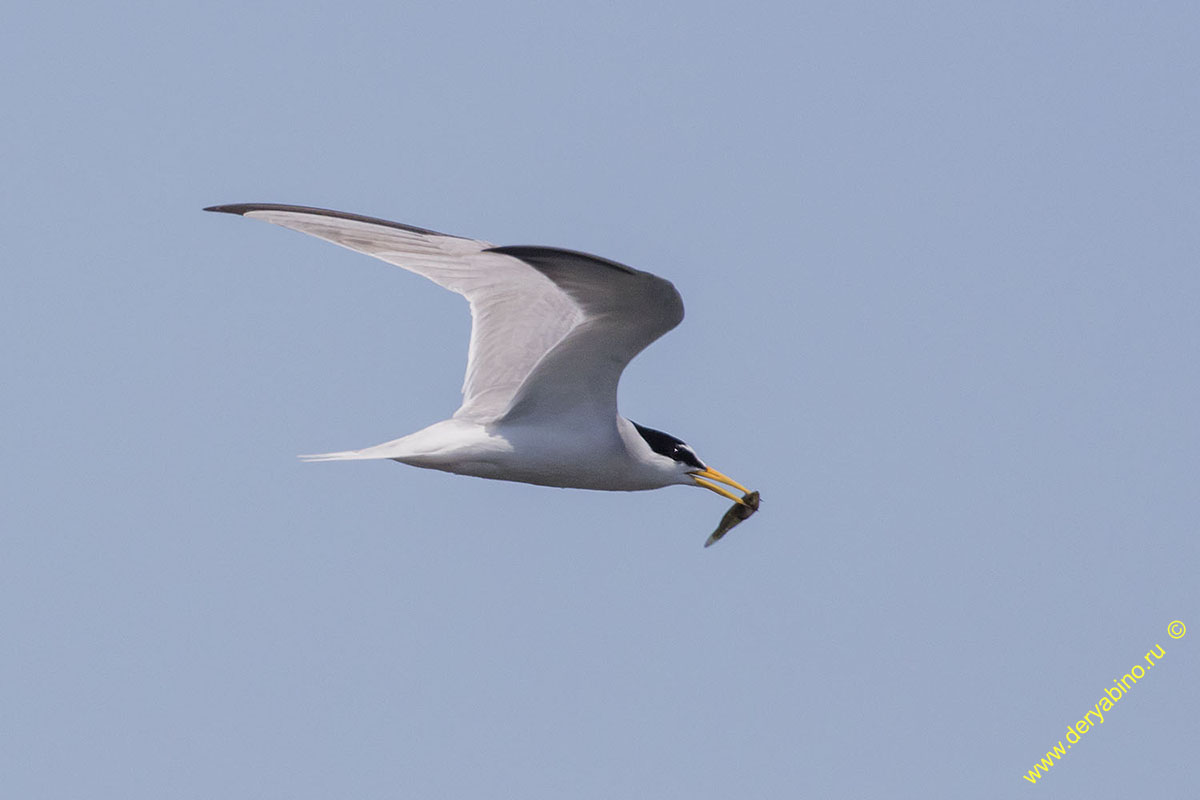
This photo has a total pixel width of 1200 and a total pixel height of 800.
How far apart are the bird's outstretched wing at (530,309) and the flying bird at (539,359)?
0.4 inches

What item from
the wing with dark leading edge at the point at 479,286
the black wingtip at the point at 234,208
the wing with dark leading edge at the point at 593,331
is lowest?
the black wingtip at the point at 234,208

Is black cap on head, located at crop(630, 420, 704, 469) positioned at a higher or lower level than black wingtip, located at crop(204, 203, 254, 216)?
higher

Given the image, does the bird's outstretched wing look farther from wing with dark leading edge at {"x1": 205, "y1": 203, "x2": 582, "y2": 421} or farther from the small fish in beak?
the small fish in beak

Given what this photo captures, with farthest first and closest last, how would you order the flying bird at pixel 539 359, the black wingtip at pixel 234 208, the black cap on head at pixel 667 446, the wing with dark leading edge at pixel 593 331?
the black wingtip at pixel 234 208, the black cap on head at pixel 667 446, the flying bird at pixel 539 359, the wing with dark leading edge at pixel 593 331

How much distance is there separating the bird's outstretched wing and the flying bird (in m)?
0.01

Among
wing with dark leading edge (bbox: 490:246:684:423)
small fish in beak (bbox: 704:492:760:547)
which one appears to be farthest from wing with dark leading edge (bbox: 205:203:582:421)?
small fish in beak (bbox: 704:492:760:547)

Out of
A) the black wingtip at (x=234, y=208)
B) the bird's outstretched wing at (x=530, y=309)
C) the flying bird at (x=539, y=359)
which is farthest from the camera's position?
the black wingtip at (x=234, y=208)

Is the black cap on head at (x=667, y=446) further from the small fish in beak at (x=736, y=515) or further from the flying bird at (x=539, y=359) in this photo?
the small fish in beak at (x=736, y=515)

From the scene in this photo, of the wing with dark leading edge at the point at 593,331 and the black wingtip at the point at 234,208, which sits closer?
the wing with dark leading edge at the point at 593,331

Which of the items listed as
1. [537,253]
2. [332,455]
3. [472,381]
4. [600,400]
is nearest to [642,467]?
[600,400]

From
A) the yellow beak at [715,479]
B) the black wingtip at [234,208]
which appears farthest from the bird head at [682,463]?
the black wingtip at [234,208]

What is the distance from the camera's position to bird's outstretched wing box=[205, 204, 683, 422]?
8.97 metres

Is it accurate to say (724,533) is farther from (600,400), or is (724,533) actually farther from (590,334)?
(590,334)

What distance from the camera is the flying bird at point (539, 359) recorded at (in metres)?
9.24
